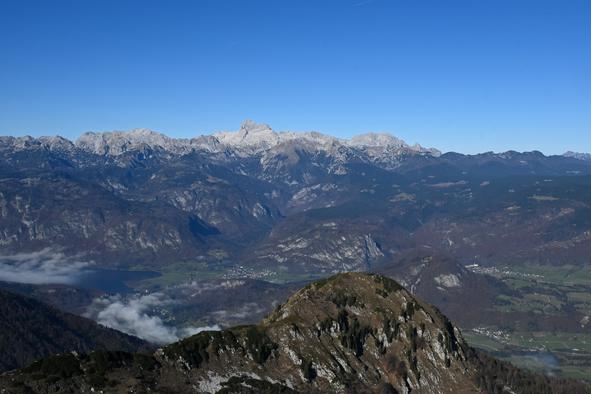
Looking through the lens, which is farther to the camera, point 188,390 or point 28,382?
point 188,390

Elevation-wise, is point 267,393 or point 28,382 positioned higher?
point 28,382

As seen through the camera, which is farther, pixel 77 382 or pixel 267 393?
pixel 267 393

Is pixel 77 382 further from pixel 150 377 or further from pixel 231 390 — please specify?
pixel 231 390

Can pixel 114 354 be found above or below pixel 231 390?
above

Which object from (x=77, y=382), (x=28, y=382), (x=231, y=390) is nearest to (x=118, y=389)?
(x=77, y=382)

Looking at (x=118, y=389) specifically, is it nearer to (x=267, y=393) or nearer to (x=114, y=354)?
(x=114, y=354)

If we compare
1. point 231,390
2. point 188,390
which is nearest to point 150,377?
point 188,390

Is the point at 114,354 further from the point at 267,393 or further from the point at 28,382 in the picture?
the point at 267,393

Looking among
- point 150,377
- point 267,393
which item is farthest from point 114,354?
point 267,393

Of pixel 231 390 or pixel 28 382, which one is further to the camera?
pixel 231 390
